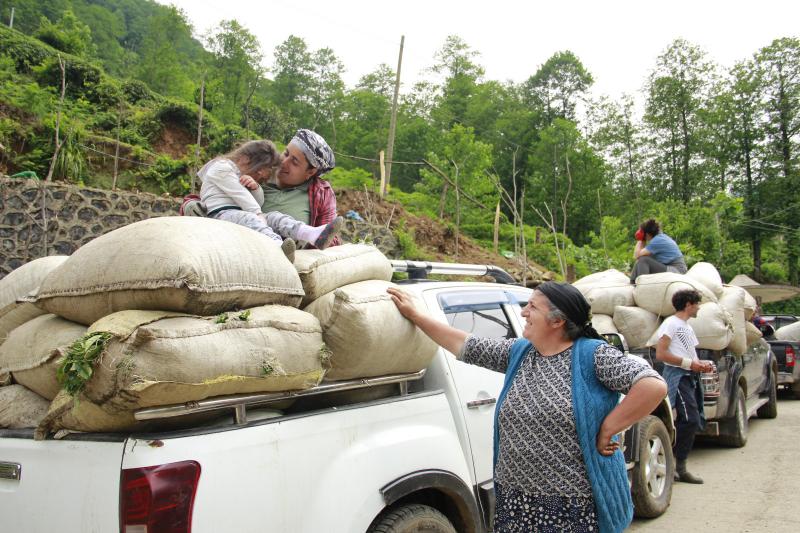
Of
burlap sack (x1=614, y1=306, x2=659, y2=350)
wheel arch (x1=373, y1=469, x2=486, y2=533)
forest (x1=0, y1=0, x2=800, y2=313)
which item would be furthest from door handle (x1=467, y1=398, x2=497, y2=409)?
forest (x1=0, y1=0, x2=800, y2=313)

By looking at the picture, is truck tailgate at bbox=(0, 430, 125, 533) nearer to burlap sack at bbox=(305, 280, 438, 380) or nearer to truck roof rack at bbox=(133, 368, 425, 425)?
truck roof rack at bbox=(133, 368, 425, 425)

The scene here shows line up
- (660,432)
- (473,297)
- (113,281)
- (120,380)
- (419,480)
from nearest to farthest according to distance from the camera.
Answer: (120,380) → (113,281) → (419,480) → (473,297) → (660,432)

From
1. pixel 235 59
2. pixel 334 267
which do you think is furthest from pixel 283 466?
pixel 235 59

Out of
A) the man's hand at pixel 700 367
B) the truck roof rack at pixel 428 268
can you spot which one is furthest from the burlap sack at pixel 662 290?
the truck roof rack at pixel 428 268

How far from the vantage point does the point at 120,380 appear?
81.1 inches

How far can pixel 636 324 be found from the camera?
7.19 meters

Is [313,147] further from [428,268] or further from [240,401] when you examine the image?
[240,401]

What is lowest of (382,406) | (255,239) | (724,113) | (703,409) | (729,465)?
(729,465)

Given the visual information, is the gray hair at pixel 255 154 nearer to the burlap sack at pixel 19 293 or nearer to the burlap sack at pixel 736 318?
the burlap sack at pixel 19 293

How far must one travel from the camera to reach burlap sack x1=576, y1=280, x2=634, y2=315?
747 cm

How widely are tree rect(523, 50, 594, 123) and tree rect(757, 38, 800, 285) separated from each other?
14.8 metres

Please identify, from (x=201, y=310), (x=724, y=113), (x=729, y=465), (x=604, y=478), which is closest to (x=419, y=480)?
(x=604, y=478)

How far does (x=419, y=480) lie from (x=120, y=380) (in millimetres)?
1393

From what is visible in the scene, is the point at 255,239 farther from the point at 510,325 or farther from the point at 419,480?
the point at 510,325
